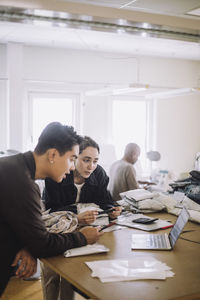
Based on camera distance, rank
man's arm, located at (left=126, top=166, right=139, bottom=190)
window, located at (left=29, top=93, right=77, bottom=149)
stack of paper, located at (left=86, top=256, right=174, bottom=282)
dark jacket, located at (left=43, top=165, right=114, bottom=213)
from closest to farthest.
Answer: stack of paper, located at (left=86, top=256, right=174, bottom=282) < dark jacket, located at (left=43, top=165, right=114, bottom=213) < man's arm, located at (left=126, top=166, right=139, bottom=190) < window, located at (left=29, top=93, right=77, bottom=149)

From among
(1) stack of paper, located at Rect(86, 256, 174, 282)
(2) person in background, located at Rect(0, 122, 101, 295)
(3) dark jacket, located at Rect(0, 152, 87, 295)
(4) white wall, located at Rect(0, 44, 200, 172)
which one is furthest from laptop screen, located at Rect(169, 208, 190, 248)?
(4) white wall, located at Rect(0, 44, 200, 172)

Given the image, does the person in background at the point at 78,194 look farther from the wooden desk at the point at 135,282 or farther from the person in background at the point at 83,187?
the wooden desk at the point at 135,282

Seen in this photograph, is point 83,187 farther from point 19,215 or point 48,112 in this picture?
point 48,112

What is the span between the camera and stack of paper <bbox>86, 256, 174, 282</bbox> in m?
1.72

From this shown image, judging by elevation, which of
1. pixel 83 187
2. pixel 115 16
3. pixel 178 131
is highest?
pixel 115 16

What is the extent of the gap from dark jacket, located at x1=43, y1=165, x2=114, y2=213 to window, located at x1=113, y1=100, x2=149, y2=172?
4200mm

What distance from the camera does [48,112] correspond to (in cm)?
658

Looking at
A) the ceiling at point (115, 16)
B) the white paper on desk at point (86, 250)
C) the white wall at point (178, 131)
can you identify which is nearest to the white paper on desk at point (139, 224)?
the white paper on desk at point (86, 250)

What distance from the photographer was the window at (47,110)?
642 cm

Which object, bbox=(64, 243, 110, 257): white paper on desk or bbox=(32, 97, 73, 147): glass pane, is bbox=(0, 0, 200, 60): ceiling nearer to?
bbox=(64, 243, 110, 257): white paper on desk

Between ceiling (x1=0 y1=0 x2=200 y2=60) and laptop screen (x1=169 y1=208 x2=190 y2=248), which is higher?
ceiling (x1=0 y1=0 x2=200 y2=60)

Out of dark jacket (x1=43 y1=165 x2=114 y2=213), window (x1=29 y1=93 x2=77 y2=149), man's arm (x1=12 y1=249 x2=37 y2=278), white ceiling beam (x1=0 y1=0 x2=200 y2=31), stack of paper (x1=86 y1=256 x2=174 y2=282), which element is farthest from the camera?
window (x1=29 y1=93 x2=77 y2=149)

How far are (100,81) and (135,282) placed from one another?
5287 mm

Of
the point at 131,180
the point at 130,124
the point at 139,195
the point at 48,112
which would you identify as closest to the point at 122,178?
the point at 131,180
